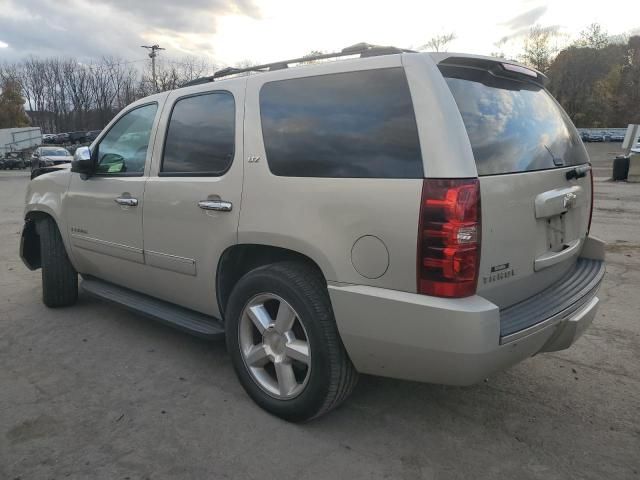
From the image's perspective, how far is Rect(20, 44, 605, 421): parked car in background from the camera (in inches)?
85.5

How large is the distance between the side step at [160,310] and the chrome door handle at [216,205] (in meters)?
0.78

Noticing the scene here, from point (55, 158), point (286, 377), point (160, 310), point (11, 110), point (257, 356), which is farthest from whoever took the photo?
point (11, 110)

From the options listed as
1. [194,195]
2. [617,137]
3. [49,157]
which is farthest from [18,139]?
[617,137]

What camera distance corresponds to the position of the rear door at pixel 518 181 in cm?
226

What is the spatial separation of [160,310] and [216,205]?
3.53 feet

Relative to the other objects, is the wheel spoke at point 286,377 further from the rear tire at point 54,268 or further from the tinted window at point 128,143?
the rear tire at point 54,268

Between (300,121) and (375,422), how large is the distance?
5.66 feet

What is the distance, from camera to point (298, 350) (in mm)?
2656

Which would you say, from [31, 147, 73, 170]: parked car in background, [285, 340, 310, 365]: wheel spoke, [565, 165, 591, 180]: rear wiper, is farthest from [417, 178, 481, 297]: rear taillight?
[31, 147, 73, 170]: parked car in background

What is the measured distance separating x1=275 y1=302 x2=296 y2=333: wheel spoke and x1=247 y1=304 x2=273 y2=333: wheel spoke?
0.09 m

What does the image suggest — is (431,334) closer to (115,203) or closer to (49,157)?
(115,203)

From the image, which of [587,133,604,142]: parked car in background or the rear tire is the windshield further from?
[587,133,604,142]: parked car in background

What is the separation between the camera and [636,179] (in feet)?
56.6

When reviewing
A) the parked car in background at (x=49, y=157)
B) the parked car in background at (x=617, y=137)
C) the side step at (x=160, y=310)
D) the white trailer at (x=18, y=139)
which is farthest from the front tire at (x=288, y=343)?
the parked car in background at (x=617, y=137)
